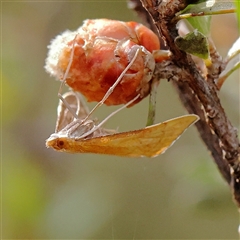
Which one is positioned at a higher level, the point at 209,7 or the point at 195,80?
the point at 209,7

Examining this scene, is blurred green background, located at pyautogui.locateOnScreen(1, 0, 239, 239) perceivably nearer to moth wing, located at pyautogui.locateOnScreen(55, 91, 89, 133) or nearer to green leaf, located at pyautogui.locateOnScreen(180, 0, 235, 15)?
moth wing, located at pyautogui.locateOnScreen(55, 91, 89, 133)

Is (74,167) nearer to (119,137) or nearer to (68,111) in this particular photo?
(68,111)

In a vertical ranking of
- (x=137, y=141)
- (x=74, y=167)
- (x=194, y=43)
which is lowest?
(x=74, y=167)

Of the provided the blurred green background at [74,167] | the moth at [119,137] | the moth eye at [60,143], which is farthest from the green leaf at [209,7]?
the blurred green background at [74,167]

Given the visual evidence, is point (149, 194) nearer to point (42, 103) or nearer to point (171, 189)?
point (171, 189)

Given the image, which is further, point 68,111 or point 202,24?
point 68,111

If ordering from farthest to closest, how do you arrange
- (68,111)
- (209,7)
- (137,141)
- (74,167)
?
1. (74,167)
2. (68,111)
3. (137,141)
4. (209,7)

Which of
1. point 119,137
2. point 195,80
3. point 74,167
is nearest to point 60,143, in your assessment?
point 119,137
